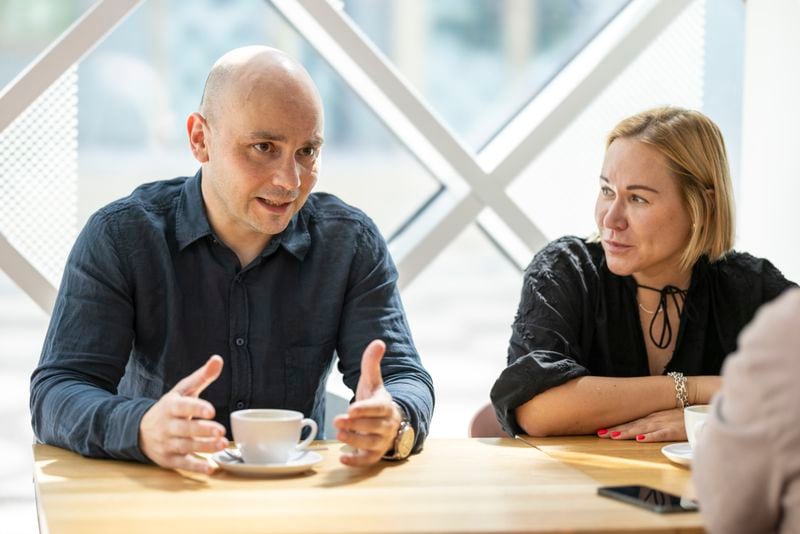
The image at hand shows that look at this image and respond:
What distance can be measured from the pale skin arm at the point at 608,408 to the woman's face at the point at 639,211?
14.7 inches

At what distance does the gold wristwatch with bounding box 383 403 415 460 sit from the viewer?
79.7 inches

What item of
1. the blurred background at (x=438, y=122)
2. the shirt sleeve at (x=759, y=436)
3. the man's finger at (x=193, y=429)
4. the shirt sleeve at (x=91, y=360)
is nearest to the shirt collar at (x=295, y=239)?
the shirt sleeve at (x=91, y=360)

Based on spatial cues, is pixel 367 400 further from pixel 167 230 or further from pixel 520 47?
pixel 520 47

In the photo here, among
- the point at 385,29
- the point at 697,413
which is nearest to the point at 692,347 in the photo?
the point at 697,413

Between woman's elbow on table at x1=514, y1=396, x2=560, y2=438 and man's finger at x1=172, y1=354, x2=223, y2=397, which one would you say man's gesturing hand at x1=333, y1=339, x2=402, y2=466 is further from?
woman's elbow on table at x1=514, y1=396, x2=560, y2=438

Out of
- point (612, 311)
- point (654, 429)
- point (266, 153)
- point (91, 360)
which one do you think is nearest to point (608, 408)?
point (654, 429)

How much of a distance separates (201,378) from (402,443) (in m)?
0.40

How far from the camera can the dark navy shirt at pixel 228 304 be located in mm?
2375

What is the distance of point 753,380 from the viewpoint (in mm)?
1298

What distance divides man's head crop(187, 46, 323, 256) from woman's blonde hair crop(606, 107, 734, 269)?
83cm

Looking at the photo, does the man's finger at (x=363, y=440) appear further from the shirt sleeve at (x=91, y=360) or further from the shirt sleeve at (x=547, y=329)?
the shirt sleeve at (x=547, y=329)

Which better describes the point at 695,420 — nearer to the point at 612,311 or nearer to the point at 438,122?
the point at 612,311

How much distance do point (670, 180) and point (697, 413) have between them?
843 millimetres

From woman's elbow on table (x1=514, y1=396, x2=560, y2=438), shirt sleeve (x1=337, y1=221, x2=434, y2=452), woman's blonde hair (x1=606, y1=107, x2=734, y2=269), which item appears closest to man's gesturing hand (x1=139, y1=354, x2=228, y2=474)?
shirt sleeve (x1=337, y1=221, x2=434, y2=452)
